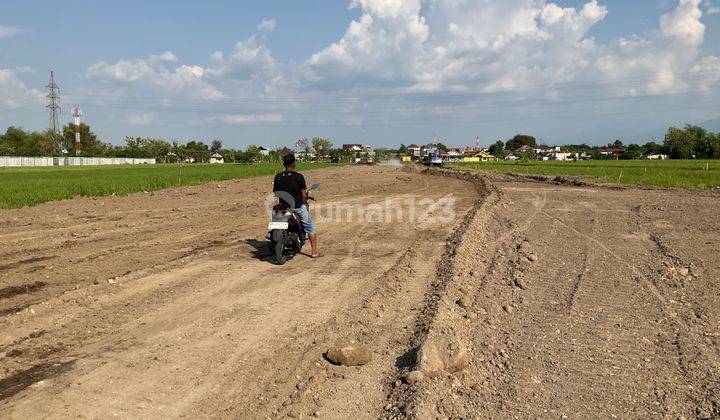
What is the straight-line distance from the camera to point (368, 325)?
19.1ft

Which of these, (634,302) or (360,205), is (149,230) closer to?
(360,205)

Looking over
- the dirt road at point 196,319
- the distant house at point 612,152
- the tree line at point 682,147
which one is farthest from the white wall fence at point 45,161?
the distant house at point 612,152

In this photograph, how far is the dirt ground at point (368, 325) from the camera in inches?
164

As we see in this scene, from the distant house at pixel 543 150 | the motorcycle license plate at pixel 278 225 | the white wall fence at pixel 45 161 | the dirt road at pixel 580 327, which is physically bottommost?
the dirt road at pixel 580 327

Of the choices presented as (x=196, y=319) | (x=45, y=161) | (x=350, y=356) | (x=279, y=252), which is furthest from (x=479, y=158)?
(x=350, y=356)

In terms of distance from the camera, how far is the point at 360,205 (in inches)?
744

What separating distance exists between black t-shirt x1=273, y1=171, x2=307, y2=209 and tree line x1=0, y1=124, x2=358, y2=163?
9266cm

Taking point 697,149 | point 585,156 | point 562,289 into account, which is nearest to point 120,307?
point 562,289

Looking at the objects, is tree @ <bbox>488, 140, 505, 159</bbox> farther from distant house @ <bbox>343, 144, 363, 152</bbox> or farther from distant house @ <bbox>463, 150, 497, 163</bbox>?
distant house @ <bbox>343, 144, 363, 152</bbox>

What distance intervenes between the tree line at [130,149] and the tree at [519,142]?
68.4 metres

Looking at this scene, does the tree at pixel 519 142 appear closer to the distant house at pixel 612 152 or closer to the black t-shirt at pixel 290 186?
the distant house at pixel 612 152

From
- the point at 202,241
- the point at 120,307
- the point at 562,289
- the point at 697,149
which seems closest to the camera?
the point at 120,307

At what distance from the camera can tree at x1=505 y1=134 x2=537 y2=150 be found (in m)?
185

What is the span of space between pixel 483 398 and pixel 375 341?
1426 millimetres
